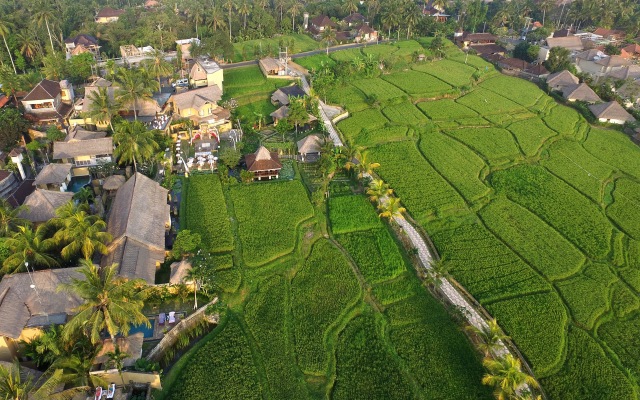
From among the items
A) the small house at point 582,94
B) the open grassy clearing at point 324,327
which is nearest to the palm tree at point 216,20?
the open grassy clearing at point 324,327

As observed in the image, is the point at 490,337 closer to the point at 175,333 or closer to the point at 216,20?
the point at 175,333

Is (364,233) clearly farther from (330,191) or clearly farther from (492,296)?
(492,296)

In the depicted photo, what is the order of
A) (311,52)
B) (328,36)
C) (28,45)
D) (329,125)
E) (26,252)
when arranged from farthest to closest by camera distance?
(328,36) → (311,52) → (28,45) → (329,125) → (26,252)

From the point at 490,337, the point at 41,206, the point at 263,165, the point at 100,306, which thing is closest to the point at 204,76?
the point at 263,165

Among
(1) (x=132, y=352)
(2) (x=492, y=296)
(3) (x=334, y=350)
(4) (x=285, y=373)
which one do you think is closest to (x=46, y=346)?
(1) (x=132, y=352)

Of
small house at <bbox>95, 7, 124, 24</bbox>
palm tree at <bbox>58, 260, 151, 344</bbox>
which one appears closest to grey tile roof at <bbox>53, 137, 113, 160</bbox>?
palm tree at <bbox>58, 260, 151, 344</bbox>
